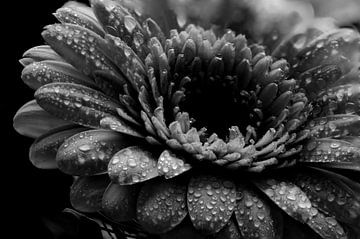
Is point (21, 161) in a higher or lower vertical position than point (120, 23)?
lower

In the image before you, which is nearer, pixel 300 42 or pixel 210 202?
pixel 210 202

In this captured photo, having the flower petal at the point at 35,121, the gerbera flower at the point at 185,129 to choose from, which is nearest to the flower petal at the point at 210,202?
the gerbera flower at the point at 185,129

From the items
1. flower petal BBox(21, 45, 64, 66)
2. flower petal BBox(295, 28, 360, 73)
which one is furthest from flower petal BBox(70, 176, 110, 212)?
flower petal BBox(295, 28, 360, 73)

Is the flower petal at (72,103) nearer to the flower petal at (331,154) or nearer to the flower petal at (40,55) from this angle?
the flower petal at (40,55)

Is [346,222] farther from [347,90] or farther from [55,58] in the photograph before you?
[55,58]

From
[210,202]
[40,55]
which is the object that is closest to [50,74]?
[40,55]

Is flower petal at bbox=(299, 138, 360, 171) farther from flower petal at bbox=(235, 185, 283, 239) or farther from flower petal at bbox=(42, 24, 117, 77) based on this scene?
flower petal at bbox=(42, 24, 117, 77)

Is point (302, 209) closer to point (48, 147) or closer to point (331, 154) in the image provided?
point (331, 154)
